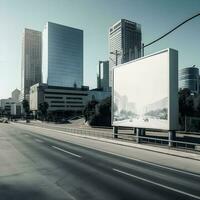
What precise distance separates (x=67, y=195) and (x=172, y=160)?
10778 mm

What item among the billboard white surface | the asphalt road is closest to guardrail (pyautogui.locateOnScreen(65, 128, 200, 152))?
the billboard white surface

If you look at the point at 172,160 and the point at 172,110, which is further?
the point at 172,110

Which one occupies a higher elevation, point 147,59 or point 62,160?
point 147,59

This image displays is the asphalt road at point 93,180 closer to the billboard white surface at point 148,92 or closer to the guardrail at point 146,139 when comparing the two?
the guardrail at point 146,139

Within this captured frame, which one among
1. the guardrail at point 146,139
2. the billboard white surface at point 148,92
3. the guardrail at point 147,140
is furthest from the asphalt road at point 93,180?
the billboard white surface at point 148,92

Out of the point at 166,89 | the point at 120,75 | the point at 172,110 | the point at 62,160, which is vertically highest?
the point at 120,75

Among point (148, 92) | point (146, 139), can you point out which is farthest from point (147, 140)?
point (148, 92)

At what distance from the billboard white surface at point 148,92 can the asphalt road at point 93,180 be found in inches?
333

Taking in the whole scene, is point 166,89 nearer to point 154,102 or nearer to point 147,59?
point 154,102

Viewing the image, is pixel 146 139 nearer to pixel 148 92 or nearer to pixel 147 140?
pixel 147 140

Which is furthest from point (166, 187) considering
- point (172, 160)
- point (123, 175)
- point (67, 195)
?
point (172, 160)

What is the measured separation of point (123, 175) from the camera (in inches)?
588

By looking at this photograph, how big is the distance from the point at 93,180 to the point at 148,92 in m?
16.3

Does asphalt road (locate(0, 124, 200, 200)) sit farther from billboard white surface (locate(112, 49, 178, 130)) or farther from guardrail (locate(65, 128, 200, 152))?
billboard white surface (locate(112, 49, 178, 130))
